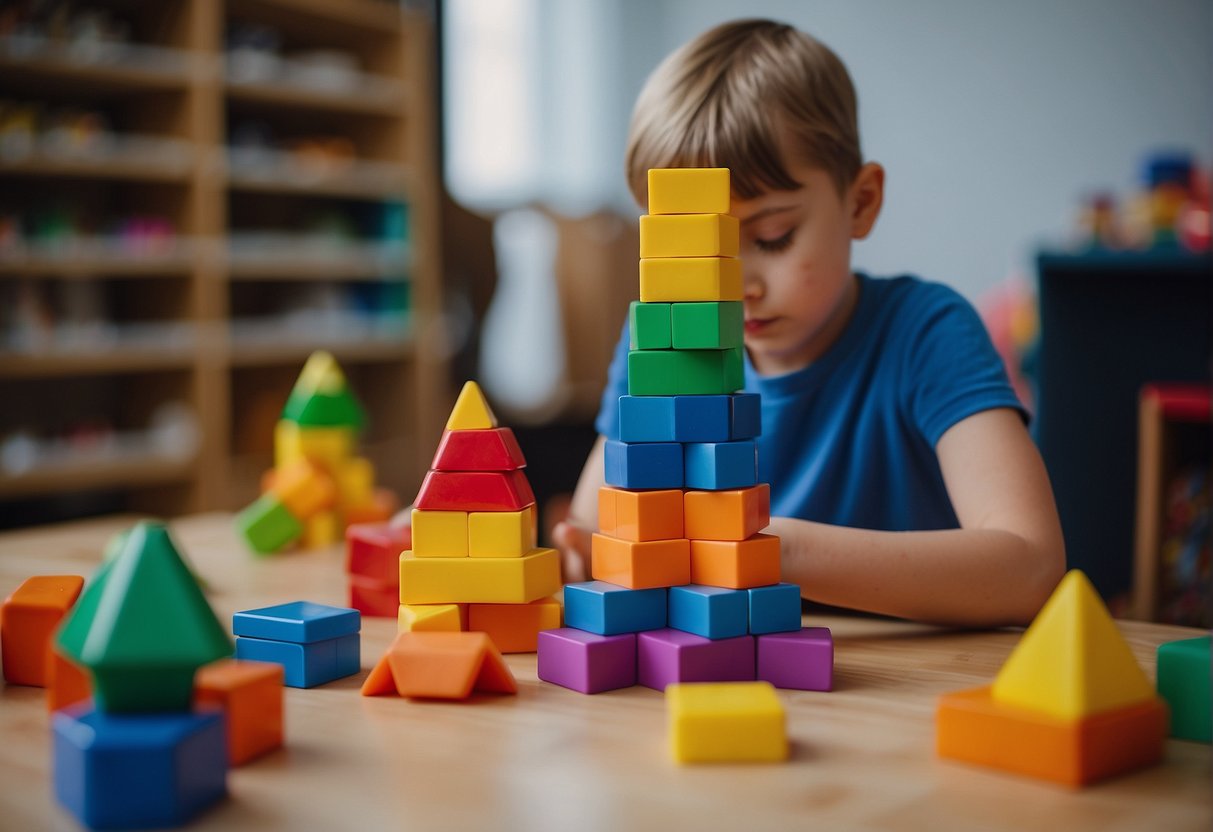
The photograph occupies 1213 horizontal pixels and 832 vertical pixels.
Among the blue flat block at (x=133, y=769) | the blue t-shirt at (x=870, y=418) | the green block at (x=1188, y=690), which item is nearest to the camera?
the blue flat block at (x=133, y=769)

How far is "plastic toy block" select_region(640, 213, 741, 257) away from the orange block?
0.29 metres

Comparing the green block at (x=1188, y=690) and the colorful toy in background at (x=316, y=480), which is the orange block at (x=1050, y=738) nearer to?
the green block at (x=1188, y=690)

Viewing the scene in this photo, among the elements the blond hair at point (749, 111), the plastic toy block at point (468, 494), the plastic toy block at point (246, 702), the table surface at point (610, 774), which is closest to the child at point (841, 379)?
the blond hair at point (749, 111)

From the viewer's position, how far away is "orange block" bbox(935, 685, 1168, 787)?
50 cm

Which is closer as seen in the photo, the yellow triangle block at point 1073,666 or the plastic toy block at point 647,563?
the yellow triangle block at point 1073,666

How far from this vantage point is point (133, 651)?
478 millimetres

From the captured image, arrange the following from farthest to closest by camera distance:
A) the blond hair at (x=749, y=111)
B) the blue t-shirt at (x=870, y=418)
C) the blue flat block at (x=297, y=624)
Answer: the blue t-shirt at (x=870, y=418), the blond hair at (x=749, y=111), the blue flat block at (x=297, y=624)

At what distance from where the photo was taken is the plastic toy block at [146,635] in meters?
0.48

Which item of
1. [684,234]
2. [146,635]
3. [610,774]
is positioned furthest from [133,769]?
[684,234]

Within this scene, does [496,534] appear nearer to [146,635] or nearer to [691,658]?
[691,658]

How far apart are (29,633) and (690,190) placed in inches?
18.9

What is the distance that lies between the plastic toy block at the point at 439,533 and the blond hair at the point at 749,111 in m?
0.33

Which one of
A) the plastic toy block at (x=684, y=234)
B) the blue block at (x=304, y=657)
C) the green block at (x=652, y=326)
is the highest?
the plastic toy block at (x=684, y=234)

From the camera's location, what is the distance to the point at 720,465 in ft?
2.17
